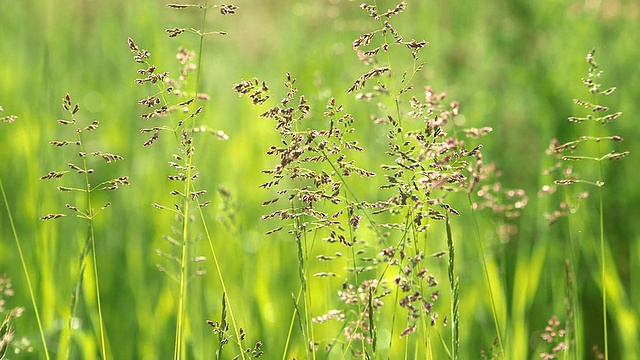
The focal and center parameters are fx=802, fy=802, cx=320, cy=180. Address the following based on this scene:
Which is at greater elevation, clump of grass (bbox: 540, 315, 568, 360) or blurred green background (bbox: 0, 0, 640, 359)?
blurred green background (bbox: 0, 0, 640, 359)

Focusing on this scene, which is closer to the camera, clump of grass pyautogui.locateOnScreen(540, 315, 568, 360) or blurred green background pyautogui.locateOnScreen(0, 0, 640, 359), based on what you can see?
clump of grass pyautogui.locateOnScreen(540, 315, 568, 360)

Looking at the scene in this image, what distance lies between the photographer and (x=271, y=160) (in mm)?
3139

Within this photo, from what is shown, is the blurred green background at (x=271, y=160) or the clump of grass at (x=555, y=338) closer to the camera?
the clump of grass at (x=555, y=338)

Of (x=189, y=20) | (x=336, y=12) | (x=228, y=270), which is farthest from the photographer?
(x=189, y=20)

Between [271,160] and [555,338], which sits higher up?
[271,160]

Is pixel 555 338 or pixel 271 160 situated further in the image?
pixel 271 160

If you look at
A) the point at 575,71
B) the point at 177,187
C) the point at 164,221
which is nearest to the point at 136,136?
the point at 177,187

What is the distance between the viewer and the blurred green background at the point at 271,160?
2053 mm

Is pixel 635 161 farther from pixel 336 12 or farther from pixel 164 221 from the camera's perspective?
pixel 164 221

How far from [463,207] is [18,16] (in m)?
2.38

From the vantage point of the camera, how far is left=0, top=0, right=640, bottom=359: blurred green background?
2053mm

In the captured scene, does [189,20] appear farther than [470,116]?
Yes

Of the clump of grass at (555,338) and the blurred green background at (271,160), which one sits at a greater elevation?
the blurred green background at (271,160)

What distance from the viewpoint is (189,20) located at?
193 inches
